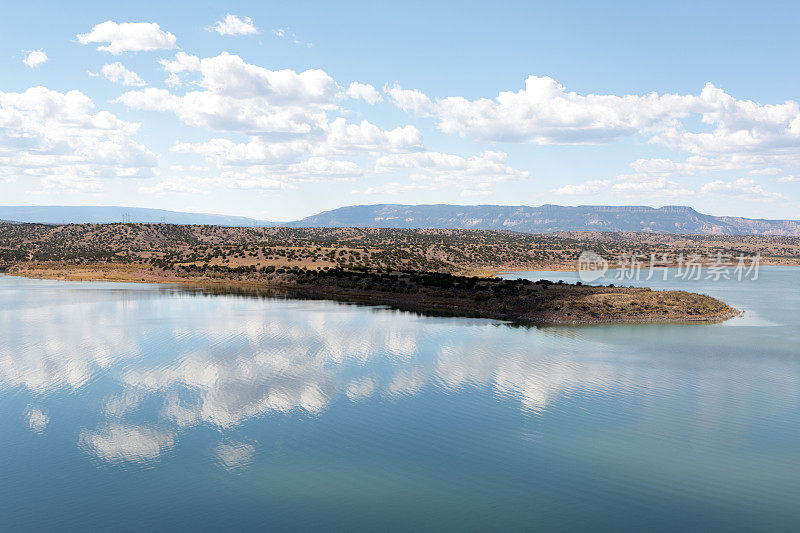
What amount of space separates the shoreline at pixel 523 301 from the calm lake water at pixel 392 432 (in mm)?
12012

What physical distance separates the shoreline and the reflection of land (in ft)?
26.7

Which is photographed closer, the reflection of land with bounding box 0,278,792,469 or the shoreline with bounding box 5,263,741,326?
the reflection of land with bounding box 0,278,792,469

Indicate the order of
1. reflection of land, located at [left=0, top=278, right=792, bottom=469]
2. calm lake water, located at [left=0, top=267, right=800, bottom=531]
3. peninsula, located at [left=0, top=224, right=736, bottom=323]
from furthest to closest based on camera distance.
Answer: peninsula, located at [left=0, top=224, right=736, bottom=323], reflection of land, located at [left=0, top=278, right=792, bottom=469], calm lake water, located at [left=0, top=267, right=800, bottom=531]

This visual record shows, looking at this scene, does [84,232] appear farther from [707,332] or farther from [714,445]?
[714,445]

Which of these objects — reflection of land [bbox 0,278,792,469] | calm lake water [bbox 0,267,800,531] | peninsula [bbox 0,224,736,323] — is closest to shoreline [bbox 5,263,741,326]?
peninsula [bbox 0,224,736,323]

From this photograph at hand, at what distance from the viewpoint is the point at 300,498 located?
1839 cm

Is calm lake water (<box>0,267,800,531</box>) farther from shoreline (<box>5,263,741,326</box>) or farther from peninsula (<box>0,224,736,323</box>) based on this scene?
peninsula (<box>0,224,736,323</box>)

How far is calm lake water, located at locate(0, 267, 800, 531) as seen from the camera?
17.9m

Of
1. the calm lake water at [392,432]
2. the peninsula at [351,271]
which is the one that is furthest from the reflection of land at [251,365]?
the peninsula at [351,271]

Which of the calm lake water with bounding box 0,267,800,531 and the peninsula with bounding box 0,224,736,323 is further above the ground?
the peninsula with bounding box 0,224,736,323

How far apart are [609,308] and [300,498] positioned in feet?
162

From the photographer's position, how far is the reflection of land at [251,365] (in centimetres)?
2611

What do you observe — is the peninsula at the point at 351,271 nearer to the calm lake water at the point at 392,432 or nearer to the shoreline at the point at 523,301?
the shoreline at the point at 523,301

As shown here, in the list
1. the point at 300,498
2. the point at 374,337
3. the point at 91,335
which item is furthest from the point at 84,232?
the point at 300,498
